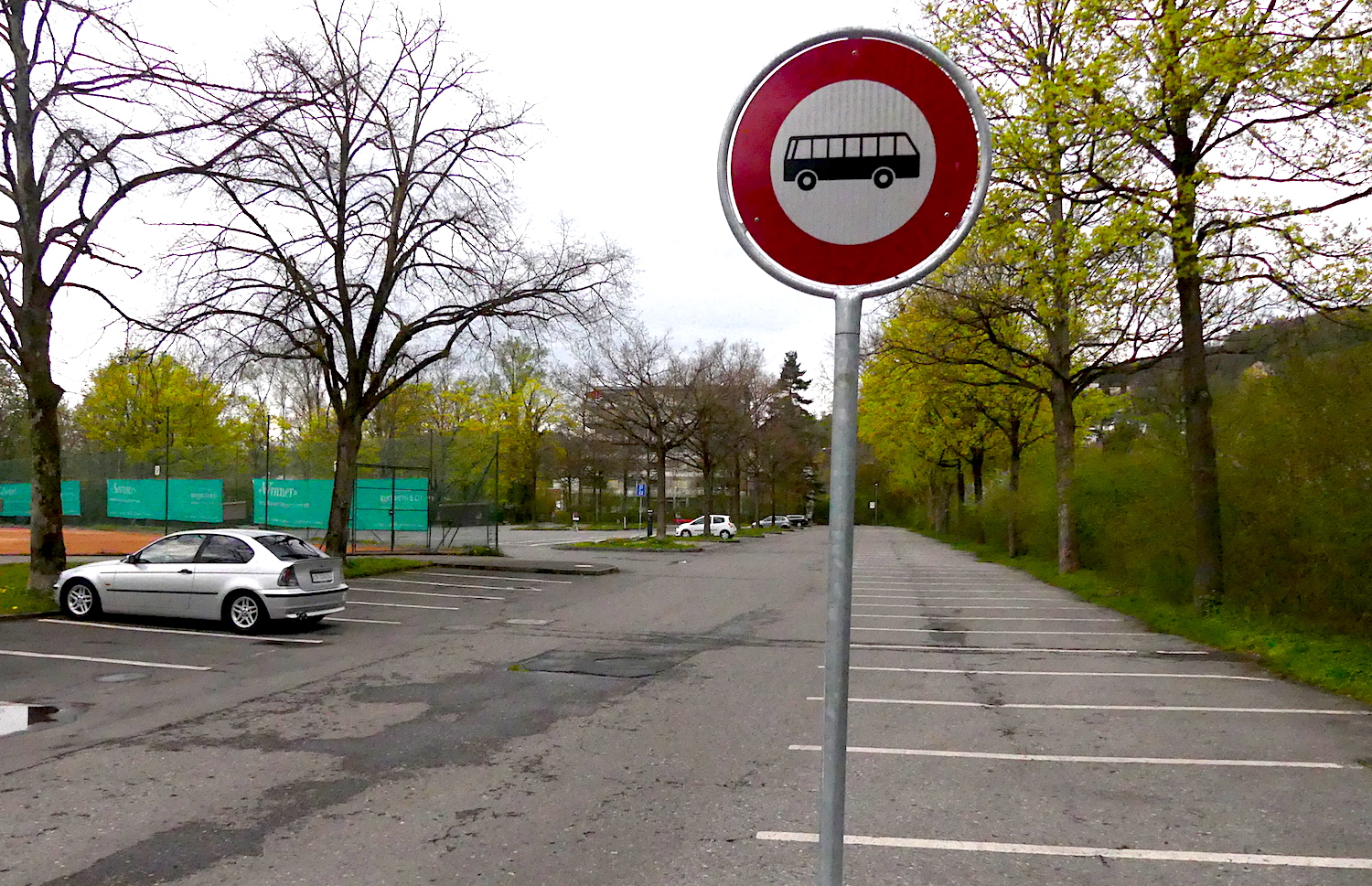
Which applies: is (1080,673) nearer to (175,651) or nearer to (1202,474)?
(1202,474)

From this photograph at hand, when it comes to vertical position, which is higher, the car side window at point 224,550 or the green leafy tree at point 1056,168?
the green leafy tree at point 1056,168

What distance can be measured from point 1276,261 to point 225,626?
15.1m

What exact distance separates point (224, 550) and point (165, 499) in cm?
2246

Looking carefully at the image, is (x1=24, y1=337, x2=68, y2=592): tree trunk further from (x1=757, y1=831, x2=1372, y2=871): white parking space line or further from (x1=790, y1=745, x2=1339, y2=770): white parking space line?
(x1=757, y1=831, x2=1372, y2=871): white parking space line

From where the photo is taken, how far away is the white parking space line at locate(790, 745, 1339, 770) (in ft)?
21.8

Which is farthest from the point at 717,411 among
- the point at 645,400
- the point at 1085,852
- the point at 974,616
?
the point at 1085,852

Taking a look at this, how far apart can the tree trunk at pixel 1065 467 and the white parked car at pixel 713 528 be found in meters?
25.8

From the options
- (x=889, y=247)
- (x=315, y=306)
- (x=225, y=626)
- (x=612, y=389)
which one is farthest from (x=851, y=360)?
(x=612, y=389)

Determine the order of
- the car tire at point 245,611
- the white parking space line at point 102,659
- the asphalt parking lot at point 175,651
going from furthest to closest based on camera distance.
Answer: the car tire at point 245,611, the white parking space line at point 102,659, the asphalt parking lot at point 175,651

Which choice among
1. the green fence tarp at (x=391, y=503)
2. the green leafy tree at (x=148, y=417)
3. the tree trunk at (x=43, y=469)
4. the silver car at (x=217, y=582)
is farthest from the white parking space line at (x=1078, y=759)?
the green leafy tree at (x=148, y=417)

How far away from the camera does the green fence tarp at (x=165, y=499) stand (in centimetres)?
3209

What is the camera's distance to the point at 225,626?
43.6ft

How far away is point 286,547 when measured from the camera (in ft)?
44.6

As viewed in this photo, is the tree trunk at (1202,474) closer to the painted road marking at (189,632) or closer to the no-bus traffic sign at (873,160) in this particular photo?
the painted road marking at (189,632)
